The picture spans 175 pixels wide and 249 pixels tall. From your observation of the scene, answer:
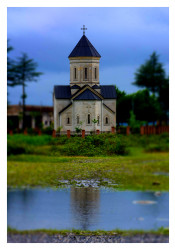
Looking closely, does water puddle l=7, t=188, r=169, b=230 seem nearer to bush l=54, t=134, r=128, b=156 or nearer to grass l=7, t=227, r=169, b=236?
→ grass l=7, t=227, r=169, b=236

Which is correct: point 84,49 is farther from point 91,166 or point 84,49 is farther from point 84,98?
point 91,166

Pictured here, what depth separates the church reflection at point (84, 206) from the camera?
7.26 m

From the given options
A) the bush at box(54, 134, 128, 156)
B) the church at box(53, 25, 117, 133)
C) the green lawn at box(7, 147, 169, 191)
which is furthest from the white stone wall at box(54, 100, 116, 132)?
the green lawn at box(7, 147, 169, 191)

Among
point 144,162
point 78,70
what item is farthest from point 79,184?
point 78,70

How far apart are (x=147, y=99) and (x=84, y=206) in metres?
1.45

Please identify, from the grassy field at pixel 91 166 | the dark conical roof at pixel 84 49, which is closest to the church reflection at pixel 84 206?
the grassy field at pixel 91 166

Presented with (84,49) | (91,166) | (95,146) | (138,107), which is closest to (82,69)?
(84,49)

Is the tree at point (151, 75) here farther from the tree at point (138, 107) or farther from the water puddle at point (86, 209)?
the water puddle at point (86, 209)

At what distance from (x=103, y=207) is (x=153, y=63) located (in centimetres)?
174

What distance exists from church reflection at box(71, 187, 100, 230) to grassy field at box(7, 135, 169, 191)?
13cm

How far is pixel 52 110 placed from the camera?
7484 millimetres

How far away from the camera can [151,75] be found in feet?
24.4
